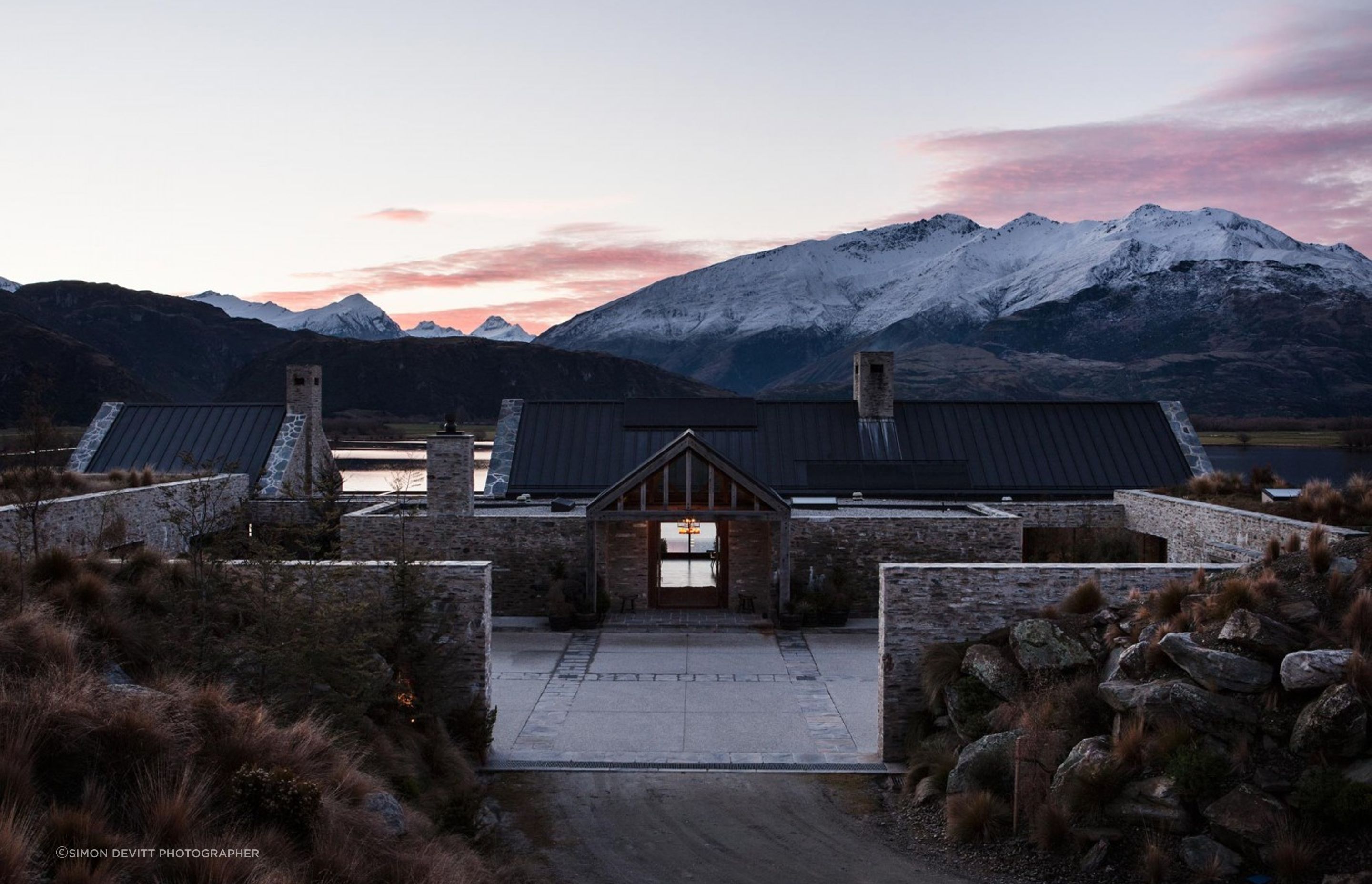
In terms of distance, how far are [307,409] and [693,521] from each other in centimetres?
1433

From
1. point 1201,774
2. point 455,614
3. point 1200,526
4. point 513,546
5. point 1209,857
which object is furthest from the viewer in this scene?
point 513,546

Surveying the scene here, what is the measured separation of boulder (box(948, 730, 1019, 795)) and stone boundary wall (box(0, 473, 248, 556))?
9.77m

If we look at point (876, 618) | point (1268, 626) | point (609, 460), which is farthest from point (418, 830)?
point (609, 460)

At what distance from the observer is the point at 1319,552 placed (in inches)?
438

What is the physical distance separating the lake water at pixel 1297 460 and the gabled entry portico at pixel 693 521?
136ft

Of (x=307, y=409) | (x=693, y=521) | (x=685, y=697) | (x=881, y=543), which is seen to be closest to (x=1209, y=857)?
(x=685, y=697)

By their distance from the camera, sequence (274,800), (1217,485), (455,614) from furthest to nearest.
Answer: (1217,485)
(455,614)
(274,800)

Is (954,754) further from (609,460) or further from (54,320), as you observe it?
(54,320)

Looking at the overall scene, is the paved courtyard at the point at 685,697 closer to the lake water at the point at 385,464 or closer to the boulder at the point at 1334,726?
the boulder at the point at 1334,726

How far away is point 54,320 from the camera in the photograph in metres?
156

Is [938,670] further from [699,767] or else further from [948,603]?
[699,767]

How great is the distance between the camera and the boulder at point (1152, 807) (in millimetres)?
9094

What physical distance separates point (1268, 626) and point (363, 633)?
362 inches

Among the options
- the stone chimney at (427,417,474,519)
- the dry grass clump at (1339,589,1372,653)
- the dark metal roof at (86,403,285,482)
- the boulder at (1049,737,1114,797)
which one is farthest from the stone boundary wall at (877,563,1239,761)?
the dark metal roof at (86,403,285,482)
